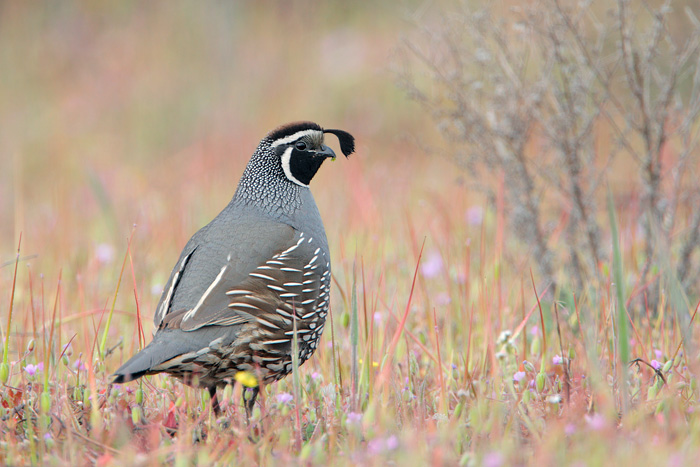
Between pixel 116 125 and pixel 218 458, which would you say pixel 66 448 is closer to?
pixel 218 458

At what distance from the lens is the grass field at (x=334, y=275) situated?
8.97ft

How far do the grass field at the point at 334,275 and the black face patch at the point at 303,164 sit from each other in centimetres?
39

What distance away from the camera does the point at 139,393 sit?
309cm

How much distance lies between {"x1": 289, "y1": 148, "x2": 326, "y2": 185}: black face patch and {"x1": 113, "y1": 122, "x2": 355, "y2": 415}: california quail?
9 cm

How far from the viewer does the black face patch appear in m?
4.29

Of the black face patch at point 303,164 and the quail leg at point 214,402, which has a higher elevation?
the black face patch at point 303,164

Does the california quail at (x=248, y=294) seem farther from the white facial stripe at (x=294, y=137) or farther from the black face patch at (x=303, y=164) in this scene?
the white facial stripe at (x=294, y=137)

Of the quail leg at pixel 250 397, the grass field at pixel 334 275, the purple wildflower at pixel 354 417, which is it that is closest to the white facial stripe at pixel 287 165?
the grass field at pixel 334 275

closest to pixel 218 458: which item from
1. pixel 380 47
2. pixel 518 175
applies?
pixel 518 175

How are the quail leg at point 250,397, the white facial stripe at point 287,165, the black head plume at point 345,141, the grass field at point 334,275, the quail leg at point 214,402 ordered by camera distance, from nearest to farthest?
the grass field at point 334,275 → the quail leg at point 214,402 → the quail leg at point 250,397 → the white facial stripe at point 287,165 → the black head plume at point 345,141

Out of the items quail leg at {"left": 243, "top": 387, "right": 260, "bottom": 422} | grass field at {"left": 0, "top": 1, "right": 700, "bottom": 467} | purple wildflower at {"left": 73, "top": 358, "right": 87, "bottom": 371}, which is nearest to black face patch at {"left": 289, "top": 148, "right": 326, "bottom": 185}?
grass field at {"left": 0, "top": 1, "right": 700, "bottom": 467}

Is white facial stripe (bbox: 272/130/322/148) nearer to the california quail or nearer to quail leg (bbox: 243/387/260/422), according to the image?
the california quail

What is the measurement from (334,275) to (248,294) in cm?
210

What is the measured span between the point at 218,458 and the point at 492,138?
314cm
